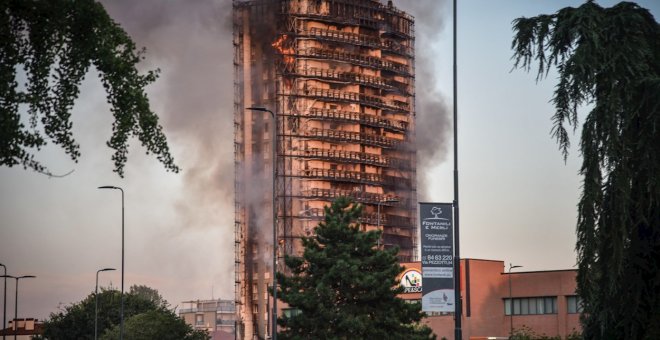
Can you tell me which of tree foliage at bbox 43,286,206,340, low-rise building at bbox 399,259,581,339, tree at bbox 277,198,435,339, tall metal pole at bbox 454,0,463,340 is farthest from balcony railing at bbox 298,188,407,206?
tall metal pole at bbox 454,0,463,340

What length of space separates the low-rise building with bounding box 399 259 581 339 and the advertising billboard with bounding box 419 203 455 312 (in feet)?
268

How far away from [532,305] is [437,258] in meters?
85.3

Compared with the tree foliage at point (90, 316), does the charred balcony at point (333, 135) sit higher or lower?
higher

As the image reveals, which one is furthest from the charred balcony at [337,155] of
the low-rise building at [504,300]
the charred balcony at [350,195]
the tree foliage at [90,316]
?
the low-rise building at [504,300]

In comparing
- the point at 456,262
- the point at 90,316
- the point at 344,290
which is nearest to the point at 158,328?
the point at 90,316

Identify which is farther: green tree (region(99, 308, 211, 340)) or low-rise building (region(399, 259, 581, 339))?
low-rise building (region(399, 259, 581, 339))

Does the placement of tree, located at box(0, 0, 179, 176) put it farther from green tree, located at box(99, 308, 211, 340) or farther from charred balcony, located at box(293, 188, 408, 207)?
charred balcony, located at box(293, 188, 408, 207)

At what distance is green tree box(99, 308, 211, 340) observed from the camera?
384 feet

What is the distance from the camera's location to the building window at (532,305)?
4695 inches

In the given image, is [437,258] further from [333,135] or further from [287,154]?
[333,135]

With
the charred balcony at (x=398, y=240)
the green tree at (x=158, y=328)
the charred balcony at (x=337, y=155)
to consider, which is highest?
the charred balcony at (x=337, y=155)

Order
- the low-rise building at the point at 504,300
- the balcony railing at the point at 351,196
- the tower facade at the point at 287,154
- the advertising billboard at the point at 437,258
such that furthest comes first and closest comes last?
1. the balcony railing at the point at 351,196
2. the tower facade at the point at 287,154
3. the low-rise building at the point at 504,300
4. the advertising billboard at the point at 437,258

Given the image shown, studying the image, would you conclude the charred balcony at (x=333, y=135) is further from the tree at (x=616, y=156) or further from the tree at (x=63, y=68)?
the tree at (x=63, y=68)

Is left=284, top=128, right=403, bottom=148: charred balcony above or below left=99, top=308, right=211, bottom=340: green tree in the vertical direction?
above
